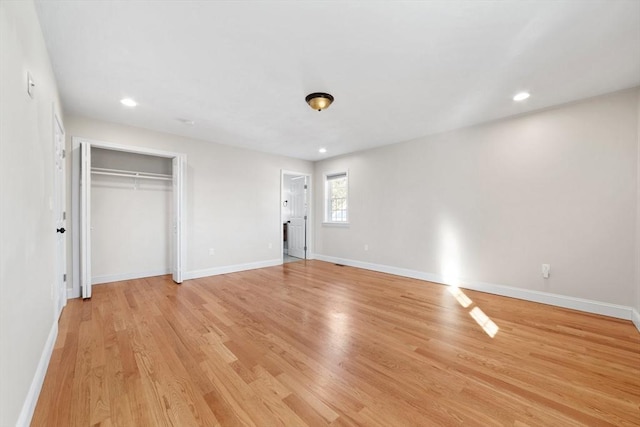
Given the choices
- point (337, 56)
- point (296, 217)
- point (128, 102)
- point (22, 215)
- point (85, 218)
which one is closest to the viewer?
point (22, 215)

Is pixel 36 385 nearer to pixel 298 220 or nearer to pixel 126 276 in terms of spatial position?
pixel 126 276

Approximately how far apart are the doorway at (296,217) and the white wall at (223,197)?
694 millimetres

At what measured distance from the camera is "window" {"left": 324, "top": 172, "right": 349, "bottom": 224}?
595cm

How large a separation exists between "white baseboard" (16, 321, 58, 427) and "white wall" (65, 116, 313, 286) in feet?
7.98

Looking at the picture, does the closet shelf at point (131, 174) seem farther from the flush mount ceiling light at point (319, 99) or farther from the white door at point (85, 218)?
the flush mount ceiling light at point (319, 99)

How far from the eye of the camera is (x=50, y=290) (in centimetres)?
222

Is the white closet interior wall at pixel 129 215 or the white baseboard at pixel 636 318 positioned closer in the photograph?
the white baseboard at pixel 636 318

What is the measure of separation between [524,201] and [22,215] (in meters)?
4.86

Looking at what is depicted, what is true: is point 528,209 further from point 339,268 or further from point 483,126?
point 339,268

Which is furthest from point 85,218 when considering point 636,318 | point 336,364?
point 636,318

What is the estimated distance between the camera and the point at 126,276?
169 inches

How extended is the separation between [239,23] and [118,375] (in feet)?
8.70

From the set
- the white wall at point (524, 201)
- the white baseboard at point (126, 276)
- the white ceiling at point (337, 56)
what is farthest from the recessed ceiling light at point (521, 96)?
the white baseboard at point (126, 276)

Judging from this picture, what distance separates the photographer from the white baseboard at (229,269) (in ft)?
14.8
